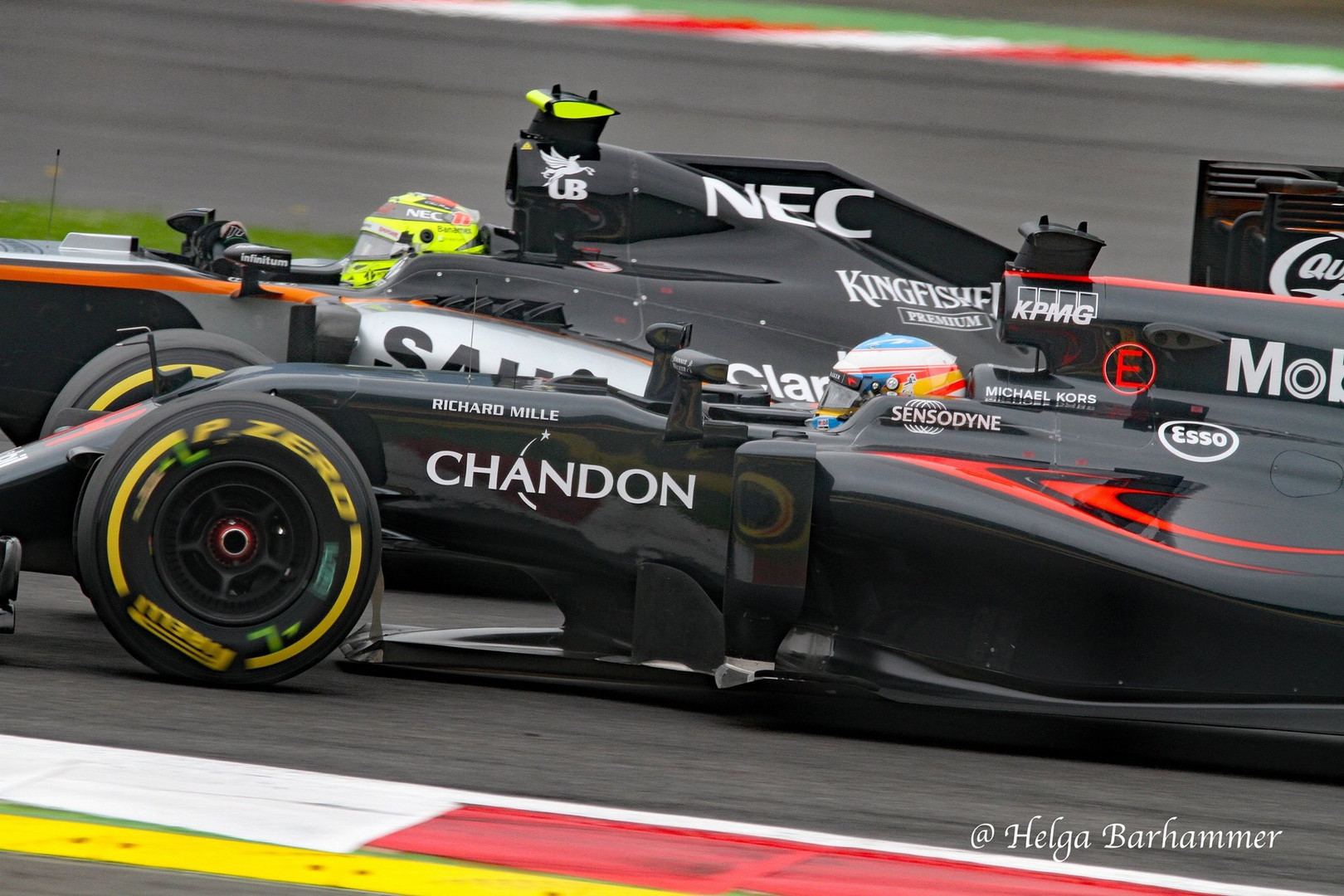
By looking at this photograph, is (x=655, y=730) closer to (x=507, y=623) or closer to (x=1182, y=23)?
(x=507, y=623)

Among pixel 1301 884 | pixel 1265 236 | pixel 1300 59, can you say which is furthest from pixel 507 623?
pixel 1300 59

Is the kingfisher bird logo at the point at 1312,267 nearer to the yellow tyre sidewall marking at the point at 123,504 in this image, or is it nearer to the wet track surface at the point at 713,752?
the wet track surface at the point at 713,752

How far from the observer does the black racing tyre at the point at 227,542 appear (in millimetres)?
3605

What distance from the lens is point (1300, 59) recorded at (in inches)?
517

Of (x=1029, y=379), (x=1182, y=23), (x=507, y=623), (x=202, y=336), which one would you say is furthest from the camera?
(x=1182, y=23)

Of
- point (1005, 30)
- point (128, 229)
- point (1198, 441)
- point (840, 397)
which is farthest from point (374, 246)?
point (1005, 30)

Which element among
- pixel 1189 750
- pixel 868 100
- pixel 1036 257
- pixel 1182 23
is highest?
pixel 1182 23

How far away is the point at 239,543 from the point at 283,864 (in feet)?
4.19

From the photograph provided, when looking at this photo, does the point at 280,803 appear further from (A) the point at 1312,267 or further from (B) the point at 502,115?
(B) the point at 502,115

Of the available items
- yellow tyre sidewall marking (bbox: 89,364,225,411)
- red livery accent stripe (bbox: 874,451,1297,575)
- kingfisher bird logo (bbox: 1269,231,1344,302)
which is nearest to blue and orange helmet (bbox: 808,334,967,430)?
red livery accent stripe (bbox: 874,451,1297,575)

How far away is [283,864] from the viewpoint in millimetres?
2562

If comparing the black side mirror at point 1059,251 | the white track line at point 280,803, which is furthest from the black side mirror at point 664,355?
the white track line at point 280,803

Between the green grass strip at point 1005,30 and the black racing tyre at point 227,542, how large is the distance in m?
10.5

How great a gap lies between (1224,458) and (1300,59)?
10.5 m
